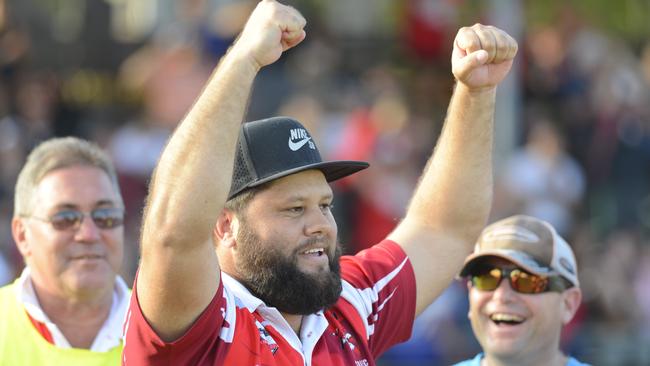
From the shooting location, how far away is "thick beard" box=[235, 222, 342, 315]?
4590mm

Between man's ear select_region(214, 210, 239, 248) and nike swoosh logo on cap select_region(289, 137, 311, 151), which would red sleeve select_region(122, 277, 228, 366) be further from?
nike swoosh logo on cap select_region(289, 137, 311, 151)

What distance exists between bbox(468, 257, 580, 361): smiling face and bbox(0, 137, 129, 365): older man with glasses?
1.64 m

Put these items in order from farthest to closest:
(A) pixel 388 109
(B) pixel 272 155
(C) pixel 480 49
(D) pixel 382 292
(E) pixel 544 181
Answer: (E) pixel 544 181
(A) pixel 388 109
(D) pixel 382 292
(C) pixel 480 49
(B) pixel 272 155

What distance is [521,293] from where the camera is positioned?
5.67m

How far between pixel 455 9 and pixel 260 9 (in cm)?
997

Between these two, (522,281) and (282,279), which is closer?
(282,279)

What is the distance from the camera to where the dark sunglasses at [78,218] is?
19.0 feet

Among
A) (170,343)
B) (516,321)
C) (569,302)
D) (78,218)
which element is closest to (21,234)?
(78,218)

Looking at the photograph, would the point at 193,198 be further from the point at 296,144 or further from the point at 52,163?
the point at 52,163

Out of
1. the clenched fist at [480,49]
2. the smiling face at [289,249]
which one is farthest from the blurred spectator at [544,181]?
the smiling face at [289,249]

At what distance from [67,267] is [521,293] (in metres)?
2.04

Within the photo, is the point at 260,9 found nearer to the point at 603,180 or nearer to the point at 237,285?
the point at 237,285

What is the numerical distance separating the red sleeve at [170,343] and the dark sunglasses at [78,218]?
5.21 ft

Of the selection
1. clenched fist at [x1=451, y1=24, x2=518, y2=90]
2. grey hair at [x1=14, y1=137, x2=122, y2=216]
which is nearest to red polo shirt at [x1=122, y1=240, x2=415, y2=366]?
clenched fist at [x1=451, y1=24, x2=518, y2=90]
